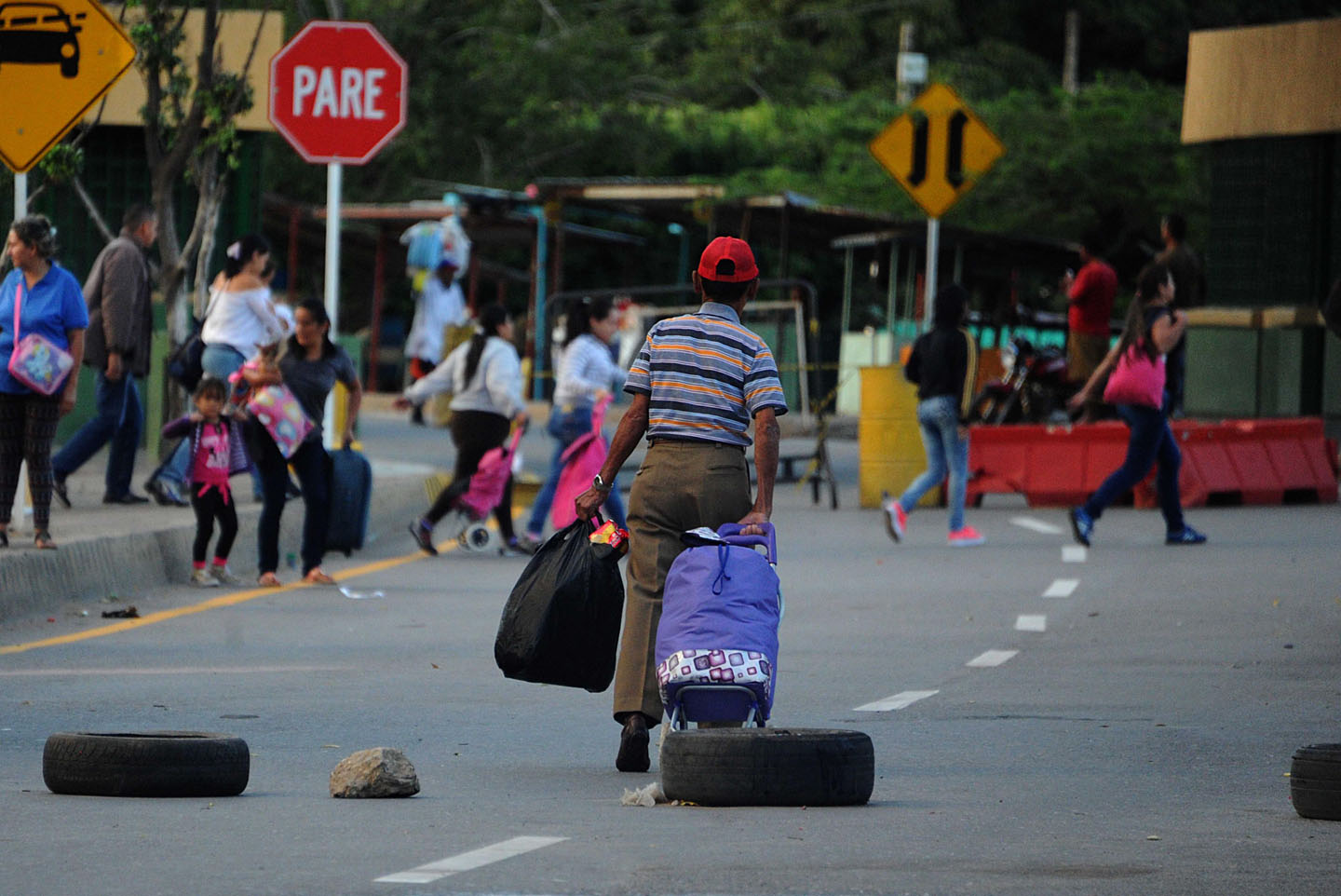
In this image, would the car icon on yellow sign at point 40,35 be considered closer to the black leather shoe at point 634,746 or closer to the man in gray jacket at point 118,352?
the man in gray jacket at point 118,352

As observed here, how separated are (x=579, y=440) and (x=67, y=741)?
343 inches

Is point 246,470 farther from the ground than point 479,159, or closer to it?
closer to it

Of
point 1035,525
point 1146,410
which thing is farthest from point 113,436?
point 1146,410

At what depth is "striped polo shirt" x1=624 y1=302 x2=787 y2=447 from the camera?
7883mm

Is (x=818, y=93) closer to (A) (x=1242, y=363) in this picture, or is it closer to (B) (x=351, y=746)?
(A) (x=1242, y=363)

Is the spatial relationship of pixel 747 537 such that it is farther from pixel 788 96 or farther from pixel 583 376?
pixel 788 96

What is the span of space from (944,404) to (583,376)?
2.58 metres

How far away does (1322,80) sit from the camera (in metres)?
23.6

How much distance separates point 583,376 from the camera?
16078mm

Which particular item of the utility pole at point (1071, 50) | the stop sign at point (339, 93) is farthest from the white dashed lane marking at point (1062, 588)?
the utility pole at point (1071, 50)

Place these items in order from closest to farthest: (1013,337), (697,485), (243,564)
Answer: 1. (697,485)
2. (243,564)
3. (1013,337)

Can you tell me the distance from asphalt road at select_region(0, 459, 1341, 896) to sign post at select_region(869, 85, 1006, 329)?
6.18m

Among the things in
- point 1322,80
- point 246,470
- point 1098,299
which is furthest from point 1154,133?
point 246,470

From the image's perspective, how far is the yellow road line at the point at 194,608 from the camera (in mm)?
11383
